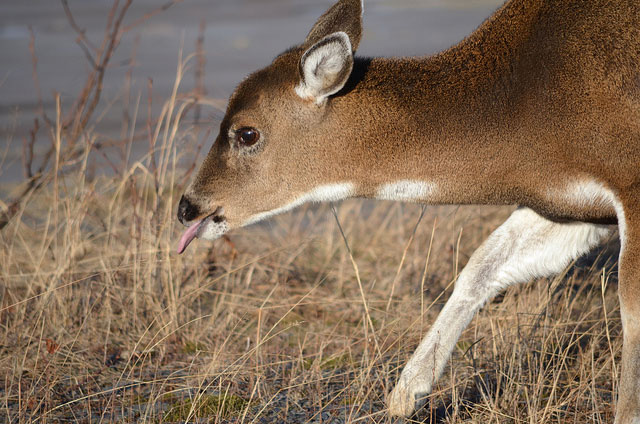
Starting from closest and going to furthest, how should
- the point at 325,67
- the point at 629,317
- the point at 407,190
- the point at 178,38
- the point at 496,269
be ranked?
the point at 629,317 → the point at 325,67 → the point at 407,190 → the point at 496,269 → the point at 178,38

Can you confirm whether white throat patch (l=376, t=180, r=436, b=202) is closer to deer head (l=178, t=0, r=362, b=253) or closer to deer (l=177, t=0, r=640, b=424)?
deer (l=177, t=0, r=640, b=424)

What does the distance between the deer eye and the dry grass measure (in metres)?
0.95

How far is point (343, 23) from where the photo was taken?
18.2ft

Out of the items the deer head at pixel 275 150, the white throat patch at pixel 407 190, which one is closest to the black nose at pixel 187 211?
the deer head at pixel 275 150

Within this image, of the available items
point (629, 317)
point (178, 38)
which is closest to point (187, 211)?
point (629, 317)

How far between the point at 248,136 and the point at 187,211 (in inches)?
23.5

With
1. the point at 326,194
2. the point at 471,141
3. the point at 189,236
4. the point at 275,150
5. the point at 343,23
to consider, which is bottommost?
the point at 189,236

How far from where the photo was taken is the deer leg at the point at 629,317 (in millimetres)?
4699

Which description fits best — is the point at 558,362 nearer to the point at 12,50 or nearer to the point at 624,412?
the point at 624,412

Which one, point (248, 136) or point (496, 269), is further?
point (496, 269)

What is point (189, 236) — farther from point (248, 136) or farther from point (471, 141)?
point (471, 141)

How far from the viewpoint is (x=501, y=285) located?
5734mm

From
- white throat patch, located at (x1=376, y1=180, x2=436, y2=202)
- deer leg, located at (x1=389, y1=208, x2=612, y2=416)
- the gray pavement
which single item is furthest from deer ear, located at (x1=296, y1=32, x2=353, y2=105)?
the gray pavement

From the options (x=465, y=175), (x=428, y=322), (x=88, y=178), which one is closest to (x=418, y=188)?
(x=465, y=175)
